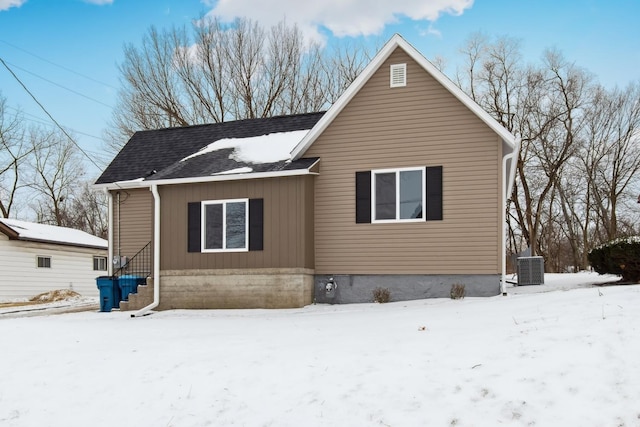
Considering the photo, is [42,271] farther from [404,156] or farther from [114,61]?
[404,156]

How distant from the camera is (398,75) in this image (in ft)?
44.5

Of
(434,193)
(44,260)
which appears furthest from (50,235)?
(434,193)

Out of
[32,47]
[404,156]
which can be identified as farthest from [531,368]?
[32,47]

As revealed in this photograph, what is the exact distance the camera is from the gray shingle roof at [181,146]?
1590 centimetres

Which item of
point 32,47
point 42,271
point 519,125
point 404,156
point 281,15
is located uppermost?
point 281,15

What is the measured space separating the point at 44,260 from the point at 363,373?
21576 mm

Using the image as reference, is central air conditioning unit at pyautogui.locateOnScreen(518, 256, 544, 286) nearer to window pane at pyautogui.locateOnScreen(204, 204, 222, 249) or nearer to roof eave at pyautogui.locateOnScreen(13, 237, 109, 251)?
window pane at pyautogui.locateOnScreen(204, 204, 222, 249)

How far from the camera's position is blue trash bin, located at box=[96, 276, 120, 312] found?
16031 millimetres

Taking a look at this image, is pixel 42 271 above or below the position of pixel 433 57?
below

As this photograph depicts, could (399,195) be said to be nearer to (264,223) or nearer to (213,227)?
(264,223)

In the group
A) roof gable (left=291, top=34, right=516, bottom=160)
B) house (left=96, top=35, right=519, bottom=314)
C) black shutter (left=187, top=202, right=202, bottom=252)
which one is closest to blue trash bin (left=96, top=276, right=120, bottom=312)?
house (left=96, top=35, right=519, bottom=314)

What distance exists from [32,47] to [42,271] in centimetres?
972

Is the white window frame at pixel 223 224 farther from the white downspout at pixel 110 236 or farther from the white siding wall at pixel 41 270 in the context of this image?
the white siding wall at pixel 41 270

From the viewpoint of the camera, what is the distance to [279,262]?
44.6 feet
